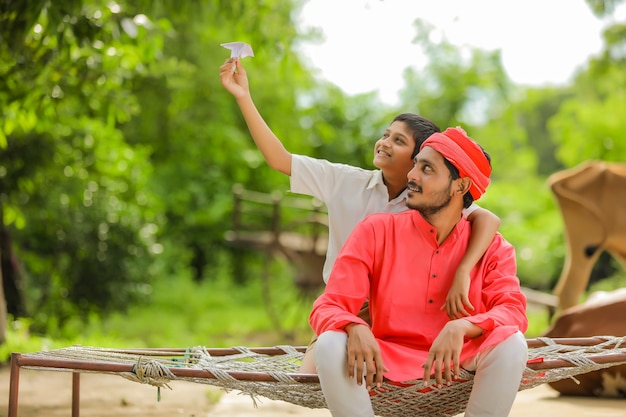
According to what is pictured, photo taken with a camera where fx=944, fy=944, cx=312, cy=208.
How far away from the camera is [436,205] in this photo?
8.85 ft

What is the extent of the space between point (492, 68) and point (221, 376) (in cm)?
1110

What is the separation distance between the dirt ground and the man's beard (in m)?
1.53

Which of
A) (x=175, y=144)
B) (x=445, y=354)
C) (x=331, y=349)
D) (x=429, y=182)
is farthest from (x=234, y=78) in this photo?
(x=175, y=144)

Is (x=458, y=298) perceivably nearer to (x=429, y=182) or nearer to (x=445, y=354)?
(x=445, y=354)

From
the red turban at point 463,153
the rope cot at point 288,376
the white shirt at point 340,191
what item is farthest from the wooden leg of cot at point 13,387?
the red turban at point 463,153

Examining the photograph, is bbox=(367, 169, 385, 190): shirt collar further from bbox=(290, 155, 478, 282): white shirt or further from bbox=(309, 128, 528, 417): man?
bbox=(309, 128, 528, 417): man

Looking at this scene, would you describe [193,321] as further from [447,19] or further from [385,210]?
[385,210]

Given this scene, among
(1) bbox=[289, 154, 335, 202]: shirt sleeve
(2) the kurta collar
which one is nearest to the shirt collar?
(1) bbox=[289, 154, 335, 202]: shirt sleeve

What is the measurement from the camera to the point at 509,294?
2.69m

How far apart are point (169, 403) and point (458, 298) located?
2.13 metres

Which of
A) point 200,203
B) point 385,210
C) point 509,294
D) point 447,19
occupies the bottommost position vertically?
point 509,294

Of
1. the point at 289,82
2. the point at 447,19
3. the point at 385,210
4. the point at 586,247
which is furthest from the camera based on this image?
the point at 289,82

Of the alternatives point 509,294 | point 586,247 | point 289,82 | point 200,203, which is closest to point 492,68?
point 289,82

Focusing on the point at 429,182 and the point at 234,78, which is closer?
the point at 429,182
